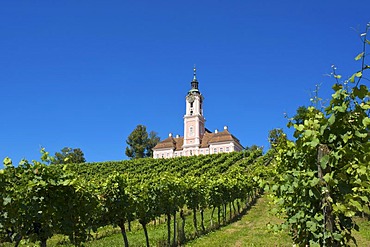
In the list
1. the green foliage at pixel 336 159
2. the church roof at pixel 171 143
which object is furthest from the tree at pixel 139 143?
the green foliage at pixel 336 159

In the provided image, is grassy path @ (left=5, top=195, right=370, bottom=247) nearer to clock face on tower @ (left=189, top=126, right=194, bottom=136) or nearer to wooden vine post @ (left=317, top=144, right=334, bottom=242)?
wooden vine post @ (left=317, top=144, right=334, bottom=242)

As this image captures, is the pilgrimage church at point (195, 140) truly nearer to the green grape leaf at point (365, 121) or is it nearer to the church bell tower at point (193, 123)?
the church bell tower at point (193, 123)

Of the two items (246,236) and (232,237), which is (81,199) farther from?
(246,236)

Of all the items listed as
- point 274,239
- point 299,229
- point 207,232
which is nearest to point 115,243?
point 207,232

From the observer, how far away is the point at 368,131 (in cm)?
393

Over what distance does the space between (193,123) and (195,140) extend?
208 inches

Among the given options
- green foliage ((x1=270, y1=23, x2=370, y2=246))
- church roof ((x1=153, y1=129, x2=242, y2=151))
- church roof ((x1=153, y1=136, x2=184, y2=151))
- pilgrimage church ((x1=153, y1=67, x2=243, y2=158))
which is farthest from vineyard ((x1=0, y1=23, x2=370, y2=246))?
church roof ((x1=153, y1=136, x2=184, y2=151))

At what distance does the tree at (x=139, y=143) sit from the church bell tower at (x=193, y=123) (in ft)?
48.4

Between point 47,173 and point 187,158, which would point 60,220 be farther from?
point 187,158

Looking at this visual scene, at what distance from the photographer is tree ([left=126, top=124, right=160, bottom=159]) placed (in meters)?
107

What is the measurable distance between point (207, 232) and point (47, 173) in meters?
13.6

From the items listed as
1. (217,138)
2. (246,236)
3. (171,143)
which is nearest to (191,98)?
(171,143)

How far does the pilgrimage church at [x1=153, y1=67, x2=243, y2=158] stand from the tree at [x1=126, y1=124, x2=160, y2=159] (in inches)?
288

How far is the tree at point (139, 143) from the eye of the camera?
107 metres
